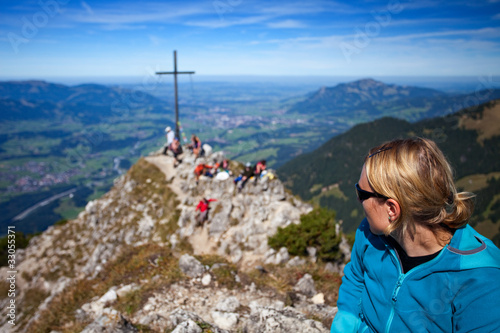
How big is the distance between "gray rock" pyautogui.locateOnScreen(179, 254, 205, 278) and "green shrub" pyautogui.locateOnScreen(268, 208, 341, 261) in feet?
13.3


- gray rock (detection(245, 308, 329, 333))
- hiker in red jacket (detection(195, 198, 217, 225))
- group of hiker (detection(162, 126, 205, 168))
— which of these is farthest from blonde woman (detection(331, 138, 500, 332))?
group of hiker (detection(162, 126, 205, 168))

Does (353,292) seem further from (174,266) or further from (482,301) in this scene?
(174,266)

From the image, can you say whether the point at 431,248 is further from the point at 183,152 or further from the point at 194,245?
the point at 183,152

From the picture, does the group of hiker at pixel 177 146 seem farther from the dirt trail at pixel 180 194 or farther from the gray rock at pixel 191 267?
the gray rock at pixel 191 267

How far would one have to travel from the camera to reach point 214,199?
17828 millimetres

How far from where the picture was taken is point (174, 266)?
33.1ft

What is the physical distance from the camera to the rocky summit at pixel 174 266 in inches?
263

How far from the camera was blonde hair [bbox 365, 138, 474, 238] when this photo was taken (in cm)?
215

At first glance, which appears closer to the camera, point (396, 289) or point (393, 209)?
point (393, 209)

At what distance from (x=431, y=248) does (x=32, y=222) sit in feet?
497

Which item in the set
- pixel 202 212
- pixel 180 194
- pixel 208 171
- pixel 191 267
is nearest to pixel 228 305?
pixel 191 267

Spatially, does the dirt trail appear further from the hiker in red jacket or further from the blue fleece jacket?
the blue fleece jacket

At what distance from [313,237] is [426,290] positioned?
9.84 m

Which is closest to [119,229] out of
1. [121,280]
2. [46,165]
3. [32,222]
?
[121,280]
